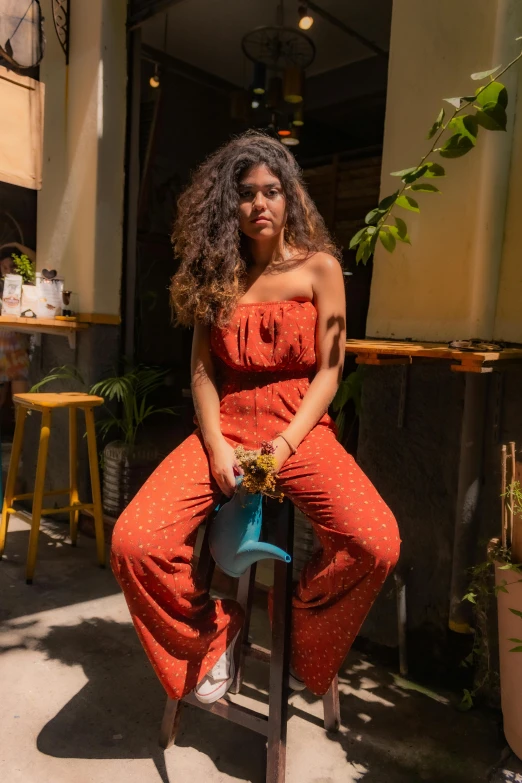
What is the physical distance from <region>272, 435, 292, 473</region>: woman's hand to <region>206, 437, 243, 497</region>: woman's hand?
12 cm

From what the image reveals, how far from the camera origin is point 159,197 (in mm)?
5305

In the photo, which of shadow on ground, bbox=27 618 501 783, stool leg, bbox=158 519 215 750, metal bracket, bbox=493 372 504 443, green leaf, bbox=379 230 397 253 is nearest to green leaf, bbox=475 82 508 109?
green leaf, bbox=379 230 397 253

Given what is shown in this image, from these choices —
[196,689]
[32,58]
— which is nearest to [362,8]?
[32,58]

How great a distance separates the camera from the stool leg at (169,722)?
1899mm

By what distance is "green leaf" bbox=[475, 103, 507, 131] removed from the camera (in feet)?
4.95

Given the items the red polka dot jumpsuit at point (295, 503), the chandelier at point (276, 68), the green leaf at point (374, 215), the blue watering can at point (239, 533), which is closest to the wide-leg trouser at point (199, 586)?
the red polka dot jumpsuit at point (295, 503)

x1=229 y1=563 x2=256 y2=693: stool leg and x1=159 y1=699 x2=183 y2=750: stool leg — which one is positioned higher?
x1=229 y1=563 x2=256 y2=693: stool leg

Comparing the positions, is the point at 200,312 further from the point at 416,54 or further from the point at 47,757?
the point at 47,757

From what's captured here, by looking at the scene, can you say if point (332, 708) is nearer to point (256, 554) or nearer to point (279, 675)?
point (279, 675)

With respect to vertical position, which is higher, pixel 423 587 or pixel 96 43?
pixel 96 43

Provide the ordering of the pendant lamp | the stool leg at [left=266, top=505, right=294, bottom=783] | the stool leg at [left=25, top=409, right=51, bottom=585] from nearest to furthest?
the stool leg at [left=266, top=505, right=294, bottom=783]
the stool leg at [left=25, top=409, right=51, bottom=585]
the pendant lamp

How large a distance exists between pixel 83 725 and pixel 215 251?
1.66 m

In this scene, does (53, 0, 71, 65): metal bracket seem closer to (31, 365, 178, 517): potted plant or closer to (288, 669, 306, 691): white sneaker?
(31, 365, 178, 517): potted plant

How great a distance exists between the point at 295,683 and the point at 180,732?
0.48 meters
